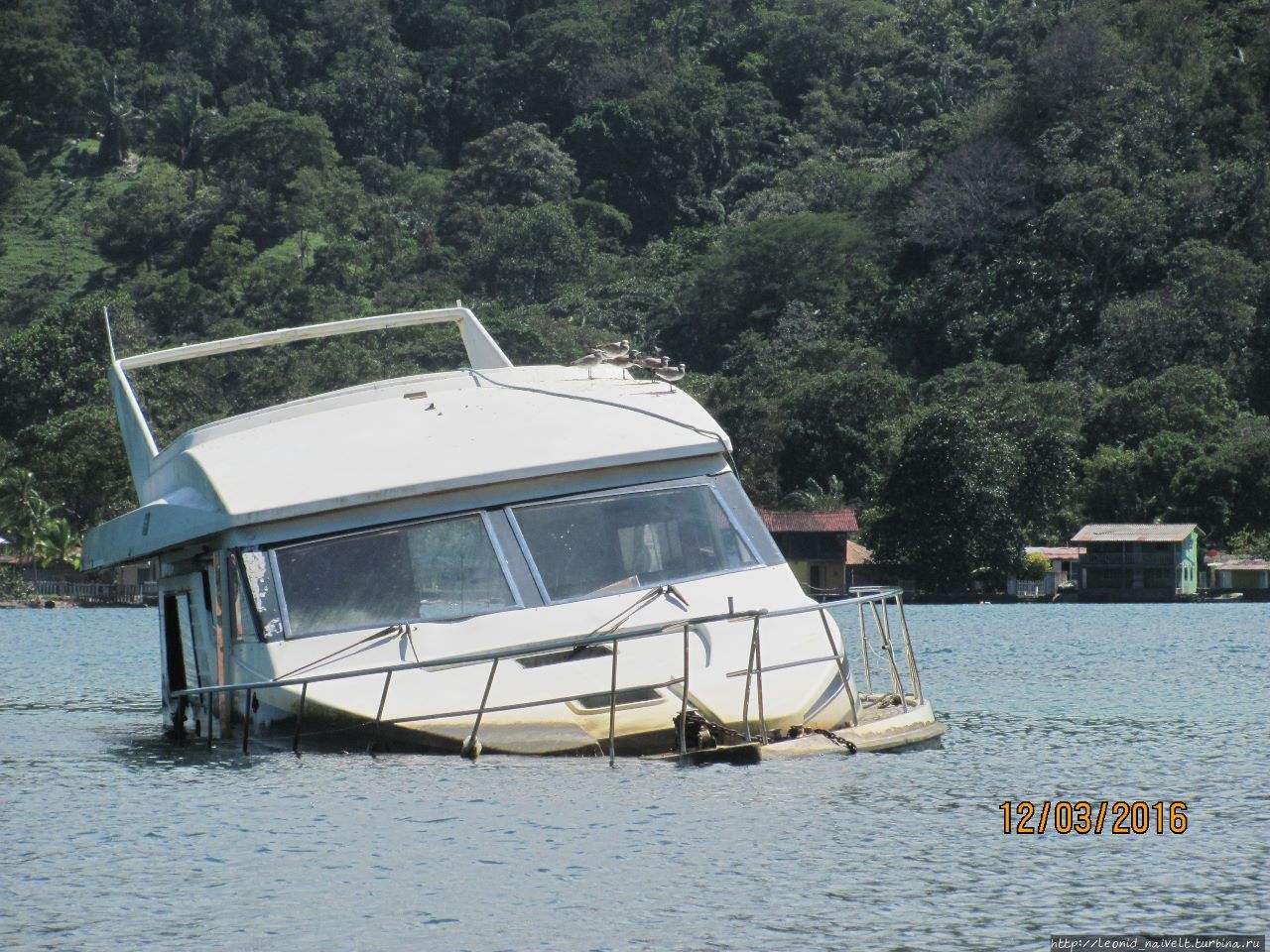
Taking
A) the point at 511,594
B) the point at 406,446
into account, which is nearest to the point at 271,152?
the point at 406,446

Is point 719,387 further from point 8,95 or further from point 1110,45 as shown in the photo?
point 8,95

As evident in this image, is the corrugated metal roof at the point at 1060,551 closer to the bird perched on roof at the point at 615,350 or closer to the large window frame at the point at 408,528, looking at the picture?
the bird perched on roof at the point at 615,350

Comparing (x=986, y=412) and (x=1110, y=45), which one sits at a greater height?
(x=1110, y=45)

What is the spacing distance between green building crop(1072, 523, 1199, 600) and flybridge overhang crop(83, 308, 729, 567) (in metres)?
65.3

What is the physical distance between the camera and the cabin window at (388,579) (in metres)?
14.8

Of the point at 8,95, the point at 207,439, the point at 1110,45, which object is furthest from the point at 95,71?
the point at 207,439

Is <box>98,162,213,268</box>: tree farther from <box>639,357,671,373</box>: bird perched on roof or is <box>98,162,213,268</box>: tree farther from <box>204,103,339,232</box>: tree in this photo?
<box>639,357,671,373</box>: bird perched on roof

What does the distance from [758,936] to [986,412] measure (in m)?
68.8

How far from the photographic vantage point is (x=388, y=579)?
1486 cm

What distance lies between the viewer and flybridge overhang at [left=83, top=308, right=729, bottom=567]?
1495 cm

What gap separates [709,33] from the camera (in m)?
177

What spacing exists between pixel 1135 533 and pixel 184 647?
6658cm

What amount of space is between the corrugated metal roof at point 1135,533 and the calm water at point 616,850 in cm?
6060
